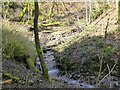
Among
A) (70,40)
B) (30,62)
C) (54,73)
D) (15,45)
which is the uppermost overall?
(15,45)

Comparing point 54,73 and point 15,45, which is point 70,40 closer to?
point 54,73

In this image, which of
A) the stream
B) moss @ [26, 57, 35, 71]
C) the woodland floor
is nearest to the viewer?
the woodland floor

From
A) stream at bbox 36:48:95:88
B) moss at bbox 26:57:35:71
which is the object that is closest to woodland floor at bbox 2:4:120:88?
stream at bbox 36:48:95:88

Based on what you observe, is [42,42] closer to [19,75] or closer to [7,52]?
[7,52]

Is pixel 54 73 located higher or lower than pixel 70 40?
lower

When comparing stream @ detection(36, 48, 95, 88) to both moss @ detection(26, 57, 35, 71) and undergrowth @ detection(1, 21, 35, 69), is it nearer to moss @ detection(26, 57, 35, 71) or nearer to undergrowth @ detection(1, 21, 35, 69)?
moss @ detection(26, 57, 35, 71)

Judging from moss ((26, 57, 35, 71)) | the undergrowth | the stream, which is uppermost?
the undergrowth

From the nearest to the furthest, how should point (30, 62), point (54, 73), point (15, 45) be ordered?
point (15, 45)
point (30, 62)
point (54, 73)

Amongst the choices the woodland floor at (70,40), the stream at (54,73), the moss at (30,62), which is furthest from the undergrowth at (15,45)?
the stream at (54,73)

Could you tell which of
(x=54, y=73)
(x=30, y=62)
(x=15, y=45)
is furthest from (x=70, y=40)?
(x=15, y=45)

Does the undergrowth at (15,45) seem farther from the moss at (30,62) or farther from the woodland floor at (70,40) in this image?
the woodland floor at (70,40)

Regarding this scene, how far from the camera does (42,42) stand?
45.3 ft

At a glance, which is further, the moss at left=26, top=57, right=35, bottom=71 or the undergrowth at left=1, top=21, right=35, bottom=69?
the moss at left=26, top=57, right=35, bottom=71

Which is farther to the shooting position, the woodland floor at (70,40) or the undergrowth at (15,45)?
the undergrowth at (15,45)
